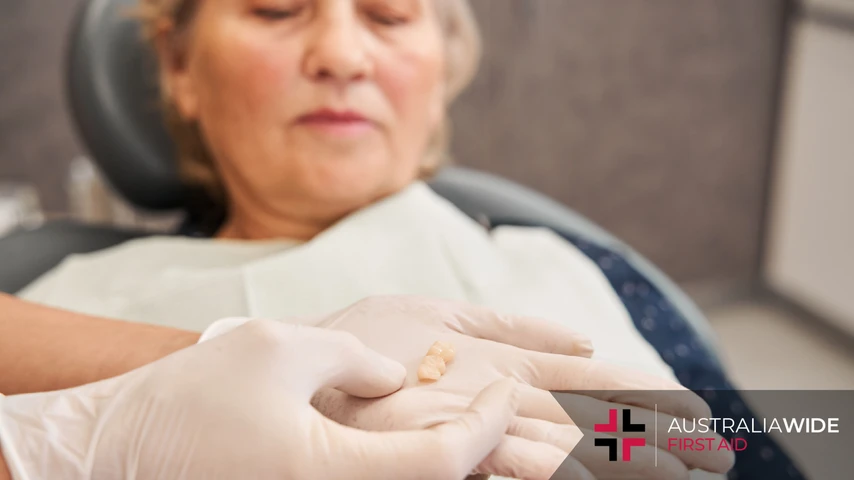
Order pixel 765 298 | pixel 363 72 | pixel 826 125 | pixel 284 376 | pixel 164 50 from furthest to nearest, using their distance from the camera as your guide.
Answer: pixel 765 298
pixel 826 125
pixel 164 50
pixel 363 72
pixel 284 376

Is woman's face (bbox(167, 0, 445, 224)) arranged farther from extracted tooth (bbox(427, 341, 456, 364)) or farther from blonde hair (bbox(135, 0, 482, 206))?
extracted tooth (bbox(427, 341, 456, 364))

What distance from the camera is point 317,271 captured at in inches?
29.6

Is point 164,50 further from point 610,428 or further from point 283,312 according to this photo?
point 610,428

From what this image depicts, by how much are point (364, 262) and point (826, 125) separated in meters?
1.51

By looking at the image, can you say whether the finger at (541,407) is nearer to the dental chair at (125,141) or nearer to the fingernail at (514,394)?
the fingernail at (514,394)

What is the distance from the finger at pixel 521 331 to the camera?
510mm

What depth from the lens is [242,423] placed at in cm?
42

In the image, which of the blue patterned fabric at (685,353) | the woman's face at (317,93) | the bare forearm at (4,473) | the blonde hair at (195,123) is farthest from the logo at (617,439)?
the blonde hair at (195,123)

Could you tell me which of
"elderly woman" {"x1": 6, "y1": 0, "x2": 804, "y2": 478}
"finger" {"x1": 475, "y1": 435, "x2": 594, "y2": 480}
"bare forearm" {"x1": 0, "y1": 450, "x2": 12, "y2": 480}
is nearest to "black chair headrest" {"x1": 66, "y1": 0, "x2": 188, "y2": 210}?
"elderly woman" {"x1": 6, "y1": 0, "x2": 804, "y2": 478}

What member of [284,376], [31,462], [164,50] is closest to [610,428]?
[284,376]

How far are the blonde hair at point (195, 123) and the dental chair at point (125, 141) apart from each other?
0.03 m

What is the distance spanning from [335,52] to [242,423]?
0.46 meters

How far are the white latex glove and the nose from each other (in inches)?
15.6

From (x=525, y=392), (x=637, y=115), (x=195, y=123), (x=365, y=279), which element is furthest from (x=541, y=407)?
(x=637, y=115)
